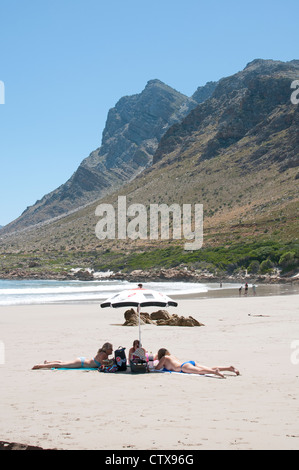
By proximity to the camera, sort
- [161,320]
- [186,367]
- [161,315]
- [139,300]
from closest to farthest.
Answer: [186,367] → [139,300] → [161,320] → [161,315]

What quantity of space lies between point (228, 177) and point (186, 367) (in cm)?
9717

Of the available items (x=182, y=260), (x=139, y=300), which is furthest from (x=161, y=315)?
(x=182, y=260)

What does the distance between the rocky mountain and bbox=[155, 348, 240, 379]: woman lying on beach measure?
55.9m

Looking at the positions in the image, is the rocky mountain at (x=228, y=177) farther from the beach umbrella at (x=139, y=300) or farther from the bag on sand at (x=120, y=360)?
the bag on sand at (x=120, y=360)

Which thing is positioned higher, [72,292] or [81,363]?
[81,363]

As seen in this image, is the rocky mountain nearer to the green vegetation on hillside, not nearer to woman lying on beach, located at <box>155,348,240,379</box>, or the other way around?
the green vegetation on hillside

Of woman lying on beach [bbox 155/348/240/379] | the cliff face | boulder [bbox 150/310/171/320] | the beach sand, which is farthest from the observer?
the cliff face

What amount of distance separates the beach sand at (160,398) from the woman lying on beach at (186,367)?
160 millimetres

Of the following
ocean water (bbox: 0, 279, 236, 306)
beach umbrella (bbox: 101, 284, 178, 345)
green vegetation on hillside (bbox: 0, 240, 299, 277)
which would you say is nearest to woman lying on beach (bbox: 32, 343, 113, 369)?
beach umbrella (bbox: 101, 284, 178, 345)

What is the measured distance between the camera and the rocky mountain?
268ft

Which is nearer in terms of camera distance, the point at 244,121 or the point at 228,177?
the point at 228,177

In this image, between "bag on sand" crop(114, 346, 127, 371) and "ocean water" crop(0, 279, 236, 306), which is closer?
"bag on sand" crop(114, 346, 127, 371)

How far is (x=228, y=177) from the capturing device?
105 meters

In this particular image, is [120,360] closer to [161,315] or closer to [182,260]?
[161,315]
